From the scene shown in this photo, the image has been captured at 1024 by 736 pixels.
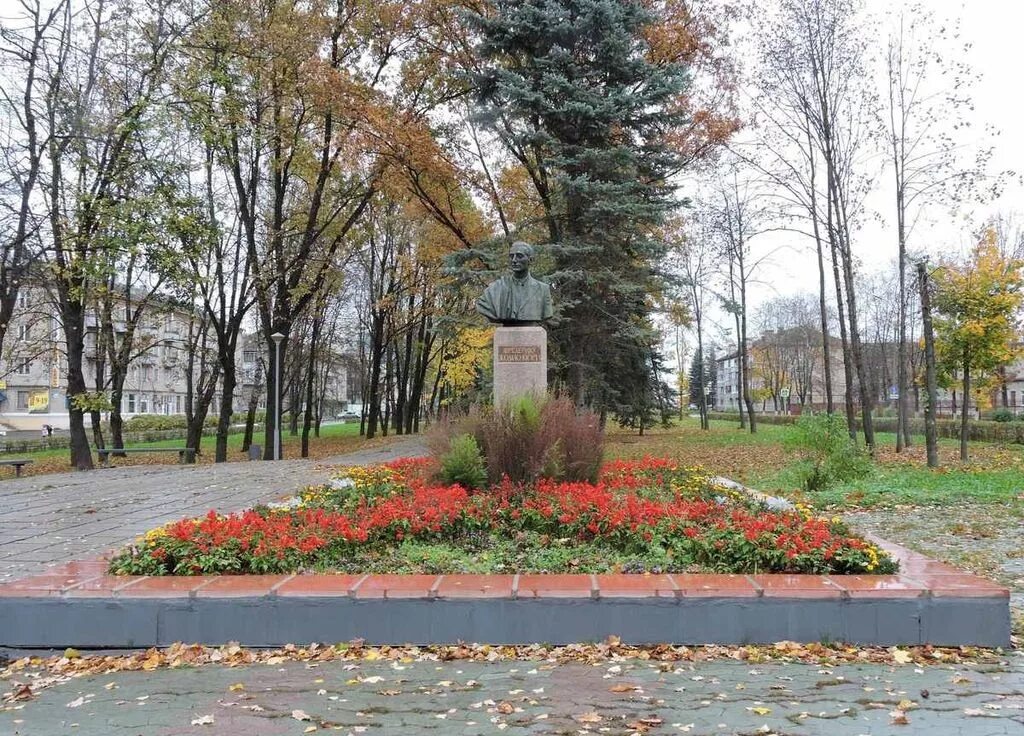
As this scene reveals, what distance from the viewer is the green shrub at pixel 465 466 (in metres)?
6.98

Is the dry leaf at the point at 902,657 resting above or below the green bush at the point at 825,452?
below

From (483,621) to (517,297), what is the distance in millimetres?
6238

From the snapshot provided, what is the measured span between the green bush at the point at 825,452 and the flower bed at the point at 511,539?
4.19 m

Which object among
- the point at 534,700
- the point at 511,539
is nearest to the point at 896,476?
the point at 511,539

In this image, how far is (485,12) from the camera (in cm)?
1850

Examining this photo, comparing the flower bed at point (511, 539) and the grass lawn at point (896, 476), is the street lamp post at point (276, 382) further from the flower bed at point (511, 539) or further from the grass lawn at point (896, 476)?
the flower bed at point (511, 539)

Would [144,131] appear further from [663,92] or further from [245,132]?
[663,92]

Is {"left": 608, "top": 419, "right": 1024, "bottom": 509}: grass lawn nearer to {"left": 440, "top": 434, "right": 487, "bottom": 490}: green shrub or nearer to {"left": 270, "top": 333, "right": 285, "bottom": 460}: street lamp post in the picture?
{"left": 440, "top": 434, "right": 487, "bottom": 490}: green shrub

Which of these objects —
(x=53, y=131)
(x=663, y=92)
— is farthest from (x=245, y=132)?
(x=663, y=92)

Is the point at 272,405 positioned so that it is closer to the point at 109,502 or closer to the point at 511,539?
the point at 109,502

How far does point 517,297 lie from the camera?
32.5 ft

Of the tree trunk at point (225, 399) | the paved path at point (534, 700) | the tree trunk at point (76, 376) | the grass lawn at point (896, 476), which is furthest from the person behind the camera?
the tree trunk at point (225, 399)

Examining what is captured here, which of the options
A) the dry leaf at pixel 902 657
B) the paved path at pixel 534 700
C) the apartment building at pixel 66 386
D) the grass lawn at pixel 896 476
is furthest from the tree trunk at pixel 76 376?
the dry leaf at pixel 902 657

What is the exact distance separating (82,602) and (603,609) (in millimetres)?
2960
